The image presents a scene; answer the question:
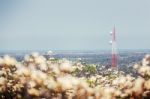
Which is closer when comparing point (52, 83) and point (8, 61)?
point (52, 83)

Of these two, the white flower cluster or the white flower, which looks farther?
the white flower

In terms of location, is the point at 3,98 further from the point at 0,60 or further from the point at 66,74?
the point at 66,74

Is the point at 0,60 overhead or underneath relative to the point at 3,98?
overhead

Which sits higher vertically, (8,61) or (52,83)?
(8,61)

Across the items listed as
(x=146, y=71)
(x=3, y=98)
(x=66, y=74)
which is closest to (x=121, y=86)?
(x=146, y=71)

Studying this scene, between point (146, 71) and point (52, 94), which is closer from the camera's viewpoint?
point (52, 94)

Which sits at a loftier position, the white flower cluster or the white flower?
the white flower

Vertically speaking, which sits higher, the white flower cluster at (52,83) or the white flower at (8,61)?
the white flower at (8,61)

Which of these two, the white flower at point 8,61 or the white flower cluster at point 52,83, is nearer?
the white flower cluster at point 52,83
